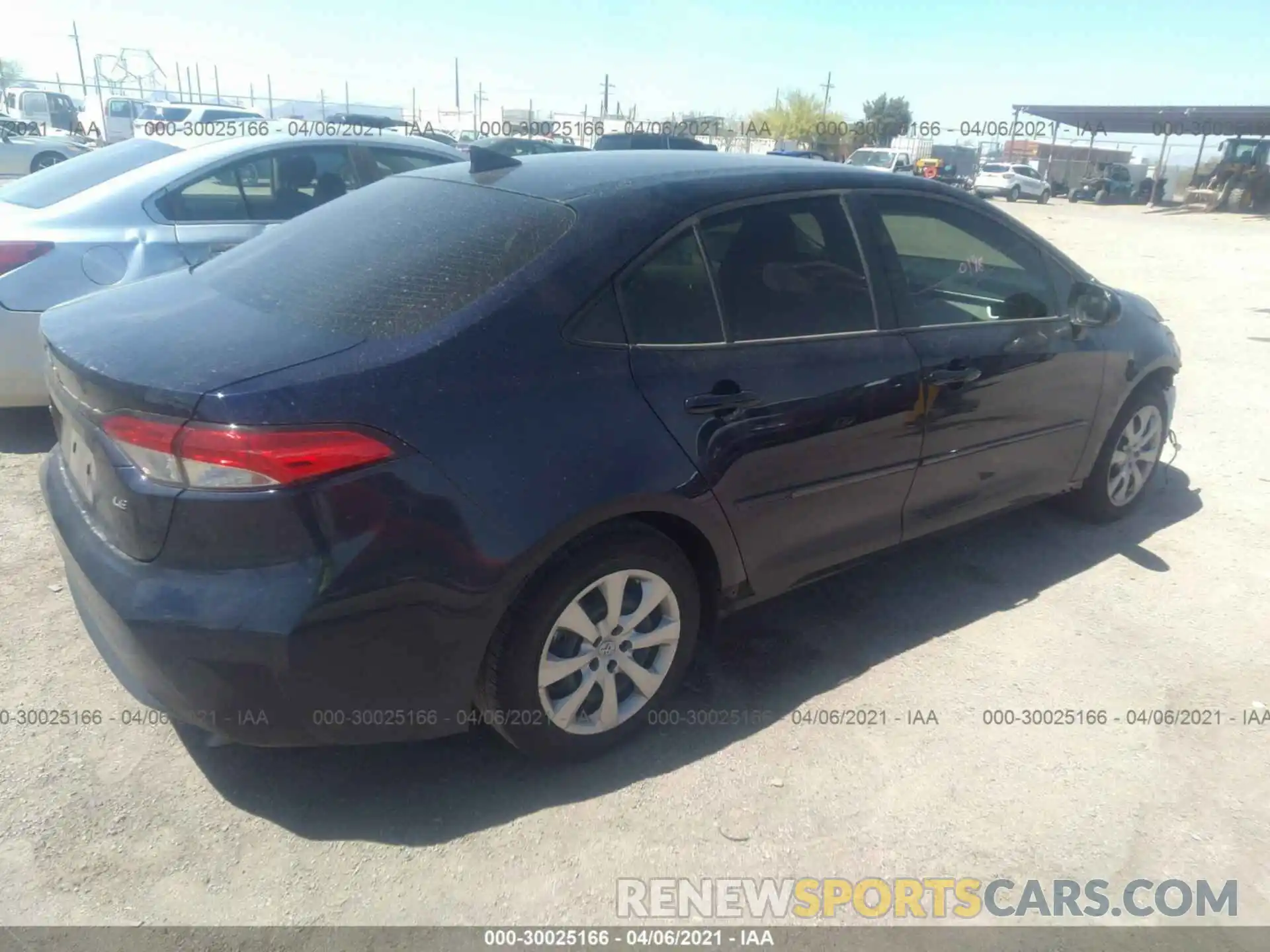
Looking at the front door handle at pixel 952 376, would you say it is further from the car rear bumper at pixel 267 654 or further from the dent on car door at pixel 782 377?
the car rear bumper at pixel 267 654

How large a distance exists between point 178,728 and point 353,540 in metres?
1.19

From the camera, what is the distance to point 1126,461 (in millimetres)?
4480

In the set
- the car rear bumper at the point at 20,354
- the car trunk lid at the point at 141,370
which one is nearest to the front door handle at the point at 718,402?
the car trunk lid at the point at 141,370

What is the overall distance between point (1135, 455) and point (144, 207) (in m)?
5.22

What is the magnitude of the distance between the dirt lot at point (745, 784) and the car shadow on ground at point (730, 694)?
1cm

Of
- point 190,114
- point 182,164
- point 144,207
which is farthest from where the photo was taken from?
point 190,114

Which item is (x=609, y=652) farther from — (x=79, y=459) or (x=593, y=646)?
(x=79, y=459)

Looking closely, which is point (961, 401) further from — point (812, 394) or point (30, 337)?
point (30, 337)

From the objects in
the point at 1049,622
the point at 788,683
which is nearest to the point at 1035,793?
the point at 788,683

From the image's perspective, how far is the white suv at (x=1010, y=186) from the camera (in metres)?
36.1

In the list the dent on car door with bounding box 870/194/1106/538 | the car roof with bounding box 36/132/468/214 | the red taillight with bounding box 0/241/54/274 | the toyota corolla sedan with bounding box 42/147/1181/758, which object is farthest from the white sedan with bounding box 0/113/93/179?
the dent on car door with bounding box 870/194/1106/538

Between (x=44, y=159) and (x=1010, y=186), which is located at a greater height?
(x=44, y=159)

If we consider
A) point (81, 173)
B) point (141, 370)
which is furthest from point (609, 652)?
point (81, 173)

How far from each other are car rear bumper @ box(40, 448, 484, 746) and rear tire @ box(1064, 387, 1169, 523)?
3354 millimetres
